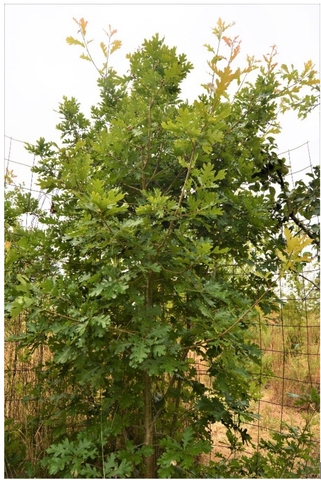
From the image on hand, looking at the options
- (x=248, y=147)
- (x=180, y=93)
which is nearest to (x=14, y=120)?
(x=180, y=93)

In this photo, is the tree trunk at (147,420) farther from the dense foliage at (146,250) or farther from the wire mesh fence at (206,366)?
the wire mesh fence at (206,366)

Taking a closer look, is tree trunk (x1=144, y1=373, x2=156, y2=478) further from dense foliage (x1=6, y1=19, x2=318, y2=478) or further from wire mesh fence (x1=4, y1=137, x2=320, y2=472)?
wire mesh fence (x1=4, y1=137, x2=320, y2=472)

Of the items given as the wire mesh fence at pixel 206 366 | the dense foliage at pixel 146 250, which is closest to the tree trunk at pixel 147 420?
the dense foliage at pixel 146 250

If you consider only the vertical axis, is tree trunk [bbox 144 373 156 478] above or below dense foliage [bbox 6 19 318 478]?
below

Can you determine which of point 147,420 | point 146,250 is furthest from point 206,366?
point 146,250

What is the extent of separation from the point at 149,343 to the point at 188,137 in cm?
73

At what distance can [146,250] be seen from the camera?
4.73 ft

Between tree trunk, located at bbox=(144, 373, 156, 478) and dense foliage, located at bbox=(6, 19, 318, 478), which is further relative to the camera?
tree trunk, located at bbox=(144, 373, 156, 478)

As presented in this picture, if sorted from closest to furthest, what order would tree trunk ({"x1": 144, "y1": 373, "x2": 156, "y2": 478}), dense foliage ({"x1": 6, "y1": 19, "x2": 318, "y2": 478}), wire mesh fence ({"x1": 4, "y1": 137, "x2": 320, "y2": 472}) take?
1. dense foliage ({"x1": 6, "y1": 19, "x2": 318, "y2": 478})
2. tree trunk ({"x1": 144, "y1": 373, "x2": 156, "y2": 478})
3. wire mesh fence ({"x1": 4, "y1": 137, "x2": 320, "y2": 472})

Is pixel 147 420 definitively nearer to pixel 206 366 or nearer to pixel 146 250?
pixel 206 366

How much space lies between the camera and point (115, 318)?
5.87ft

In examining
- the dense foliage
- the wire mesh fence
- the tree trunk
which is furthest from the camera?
the wire mesh fence

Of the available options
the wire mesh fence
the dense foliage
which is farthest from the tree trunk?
the wire mesh fence

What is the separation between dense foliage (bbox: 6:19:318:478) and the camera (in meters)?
1.39
